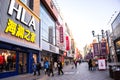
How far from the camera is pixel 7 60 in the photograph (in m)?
22.0

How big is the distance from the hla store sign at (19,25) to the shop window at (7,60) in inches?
90.1

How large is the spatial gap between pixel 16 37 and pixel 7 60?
298cm

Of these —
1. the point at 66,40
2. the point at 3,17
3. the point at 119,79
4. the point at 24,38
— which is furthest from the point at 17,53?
the point at 66,40

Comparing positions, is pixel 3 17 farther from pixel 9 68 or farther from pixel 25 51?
pixel 25 51

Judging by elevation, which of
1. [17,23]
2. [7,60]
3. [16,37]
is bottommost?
[7,60]

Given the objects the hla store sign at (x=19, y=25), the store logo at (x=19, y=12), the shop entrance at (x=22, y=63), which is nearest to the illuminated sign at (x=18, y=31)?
the hla store sign at (x=19, y=25)

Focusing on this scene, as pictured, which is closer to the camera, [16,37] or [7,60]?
[7,60]

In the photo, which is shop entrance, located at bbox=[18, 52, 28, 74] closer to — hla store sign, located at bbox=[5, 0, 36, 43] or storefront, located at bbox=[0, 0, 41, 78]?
storefront, located at bbox=[0, 0, 41, 78]

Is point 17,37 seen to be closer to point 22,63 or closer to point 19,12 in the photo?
point 19,12

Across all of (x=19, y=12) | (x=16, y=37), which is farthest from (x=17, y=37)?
(x=19, y=12)

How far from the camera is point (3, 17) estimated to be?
1991 cm

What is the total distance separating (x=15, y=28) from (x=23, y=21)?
281cm

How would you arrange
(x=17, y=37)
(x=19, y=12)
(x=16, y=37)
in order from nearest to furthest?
(x=16, y=37), (x=17, y=37), (x=19, y=12)

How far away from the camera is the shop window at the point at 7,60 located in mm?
20828
